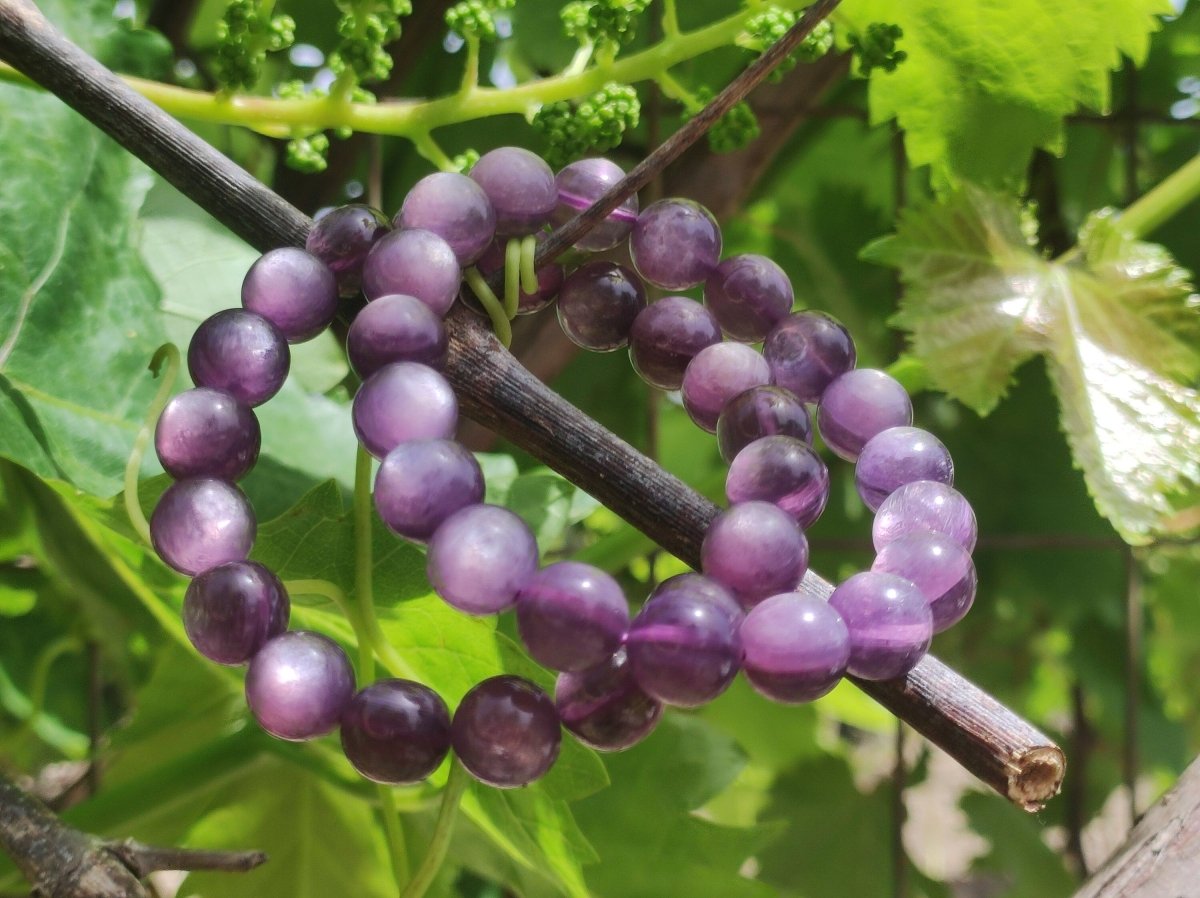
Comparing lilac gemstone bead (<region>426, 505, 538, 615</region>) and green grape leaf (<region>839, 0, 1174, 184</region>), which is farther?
green grape leaf (<region>839, 0, 1174, 184</region>)

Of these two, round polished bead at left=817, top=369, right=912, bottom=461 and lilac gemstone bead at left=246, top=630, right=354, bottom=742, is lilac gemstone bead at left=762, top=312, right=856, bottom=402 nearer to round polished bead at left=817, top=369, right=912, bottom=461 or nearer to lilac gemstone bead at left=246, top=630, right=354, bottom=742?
round polished bead at left=817, top=369, right=912, bottom=461

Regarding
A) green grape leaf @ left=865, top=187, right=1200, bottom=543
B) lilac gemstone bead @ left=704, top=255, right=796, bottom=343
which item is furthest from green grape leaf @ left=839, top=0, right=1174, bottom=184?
lilac gemstone bead @ left=704, top=255, right=796, bottom=343

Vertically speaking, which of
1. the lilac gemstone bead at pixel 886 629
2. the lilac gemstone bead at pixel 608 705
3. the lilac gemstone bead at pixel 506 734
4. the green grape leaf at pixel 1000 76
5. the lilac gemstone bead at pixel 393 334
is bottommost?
the lilac gemstone bead at pixel 506 734

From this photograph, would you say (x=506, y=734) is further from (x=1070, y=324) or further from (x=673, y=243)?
(x=1070, y=324)

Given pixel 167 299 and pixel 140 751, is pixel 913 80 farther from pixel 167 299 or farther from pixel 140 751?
pixel 140 751

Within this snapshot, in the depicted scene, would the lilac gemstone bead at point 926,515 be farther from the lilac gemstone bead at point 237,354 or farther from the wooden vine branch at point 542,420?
the lilac gemstone bead at point 237,354

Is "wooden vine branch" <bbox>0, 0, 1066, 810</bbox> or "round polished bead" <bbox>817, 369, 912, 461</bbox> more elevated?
"round polished bead" <bbox>817, 369, 912, 461</bbox>

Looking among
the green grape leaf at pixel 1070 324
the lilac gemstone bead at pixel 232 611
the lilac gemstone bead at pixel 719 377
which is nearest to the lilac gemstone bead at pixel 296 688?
the lilac gemstone bead at pixel 232 611
